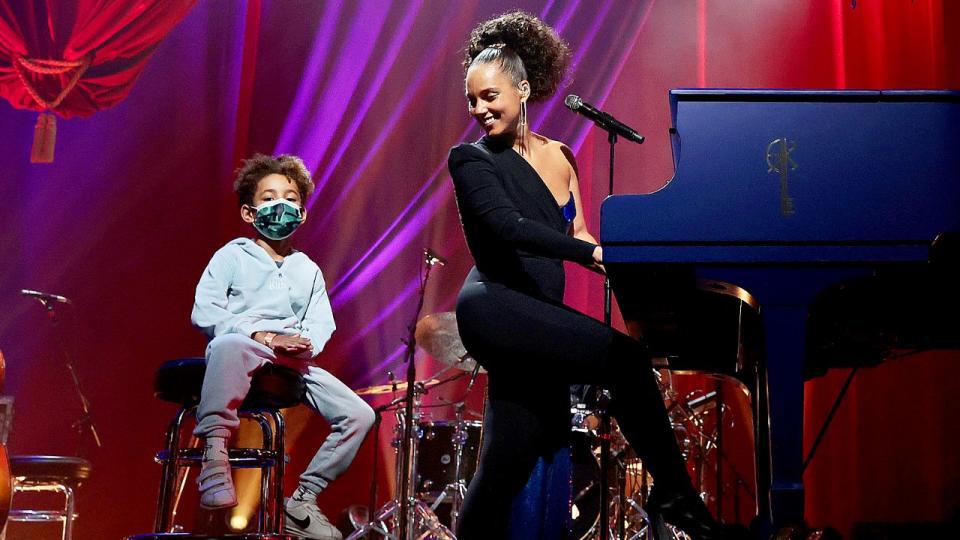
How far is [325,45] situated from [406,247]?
1.46m

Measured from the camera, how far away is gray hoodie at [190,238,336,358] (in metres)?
3.36

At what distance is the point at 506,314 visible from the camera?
1.82 m

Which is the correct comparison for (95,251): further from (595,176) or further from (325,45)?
(595,176)

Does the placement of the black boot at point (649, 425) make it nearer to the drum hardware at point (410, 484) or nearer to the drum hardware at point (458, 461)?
the drum hardware at point (410, 484)

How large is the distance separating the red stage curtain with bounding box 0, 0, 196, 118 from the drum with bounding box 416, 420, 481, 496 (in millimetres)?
2937

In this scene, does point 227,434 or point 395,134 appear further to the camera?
point 395,134

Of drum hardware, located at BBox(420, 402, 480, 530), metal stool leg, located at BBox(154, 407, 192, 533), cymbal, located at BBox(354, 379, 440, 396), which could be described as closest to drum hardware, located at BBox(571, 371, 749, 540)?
drum hardware, located at BBox(420, 402, 480, 530)

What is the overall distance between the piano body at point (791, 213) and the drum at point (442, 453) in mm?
3279

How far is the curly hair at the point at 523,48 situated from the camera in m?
2.13

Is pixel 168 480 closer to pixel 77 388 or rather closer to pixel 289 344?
pixel 289 344

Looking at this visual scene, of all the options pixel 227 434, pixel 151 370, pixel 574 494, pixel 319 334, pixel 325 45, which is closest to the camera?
pixel 227 434

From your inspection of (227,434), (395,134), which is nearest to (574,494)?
(227,434)

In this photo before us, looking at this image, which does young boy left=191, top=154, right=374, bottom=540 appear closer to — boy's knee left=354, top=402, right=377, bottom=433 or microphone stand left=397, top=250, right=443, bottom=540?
boy's knee left=354, top=402, right=377, bottom=433

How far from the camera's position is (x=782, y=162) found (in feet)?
6.35
